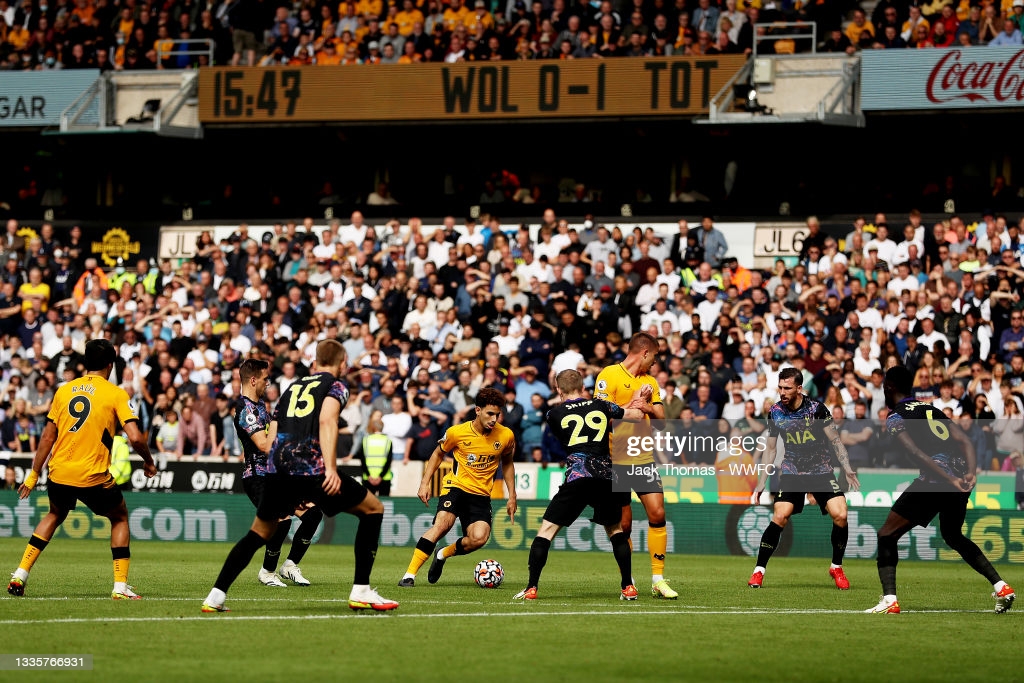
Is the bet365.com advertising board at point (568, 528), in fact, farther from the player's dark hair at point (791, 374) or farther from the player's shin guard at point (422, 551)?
the player's shin guard at point (422, 551)

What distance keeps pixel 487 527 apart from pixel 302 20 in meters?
21.4

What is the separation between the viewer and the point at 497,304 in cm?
2786

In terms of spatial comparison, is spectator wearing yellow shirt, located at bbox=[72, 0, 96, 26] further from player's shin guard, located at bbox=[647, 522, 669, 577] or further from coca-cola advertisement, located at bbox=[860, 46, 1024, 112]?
player's shin guard, located at bbox=[647, 522, 669, 577]

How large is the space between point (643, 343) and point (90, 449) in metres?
5.10

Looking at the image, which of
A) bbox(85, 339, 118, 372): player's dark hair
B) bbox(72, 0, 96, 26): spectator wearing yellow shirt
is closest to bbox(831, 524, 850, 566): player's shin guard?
bbox(85, 339, 118, 372): player's dark hair

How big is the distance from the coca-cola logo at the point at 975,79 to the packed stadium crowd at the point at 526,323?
2.85 m

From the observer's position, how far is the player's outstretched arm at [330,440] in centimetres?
1170

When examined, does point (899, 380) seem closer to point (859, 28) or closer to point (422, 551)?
point (422, 551)

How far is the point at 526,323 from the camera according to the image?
27641mm

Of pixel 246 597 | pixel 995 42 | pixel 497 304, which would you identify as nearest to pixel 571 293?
pixel 497 304

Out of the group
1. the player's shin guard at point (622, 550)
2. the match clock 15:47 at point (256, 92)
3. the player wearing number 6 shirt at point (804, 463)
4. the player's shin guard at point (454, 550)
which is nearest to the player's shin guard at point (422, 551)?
the player's shin guard at point (454, 550)

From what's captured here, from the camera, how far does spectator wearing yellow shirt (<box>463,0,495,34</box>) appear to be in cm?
3312

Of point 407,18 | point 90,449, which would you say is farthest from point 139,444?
point 407,18

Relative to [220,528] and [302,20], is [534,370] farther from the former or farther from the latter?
[302,20]
